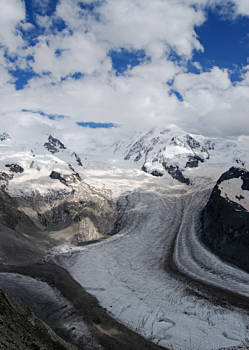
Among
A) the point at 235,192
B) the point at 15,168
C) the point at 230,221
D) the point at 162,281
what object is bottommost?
the point at 162,281

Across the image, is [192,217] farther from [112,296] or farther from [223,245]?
[112,296]

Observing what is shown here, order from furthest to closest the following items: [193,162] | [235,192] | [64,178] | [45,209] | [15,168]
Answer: [193,162]
[15,168]
[64,178]
[45,209]
[235,192]

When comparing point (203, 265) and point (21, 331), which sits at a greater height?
point (21, 331)

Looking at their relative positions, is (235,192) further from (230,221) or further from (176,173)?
(176,173)


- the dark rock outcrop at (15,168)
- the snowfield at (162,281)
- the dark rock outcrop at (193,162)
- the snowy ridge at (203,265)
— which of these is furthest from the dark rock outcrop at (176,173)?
the dark rock outcrop at (15,168)

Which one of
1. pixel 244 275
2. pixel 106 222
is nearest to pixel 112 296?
pixel 244 275

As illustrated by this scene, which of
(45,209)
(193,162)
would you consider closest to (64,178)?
(45,209)
